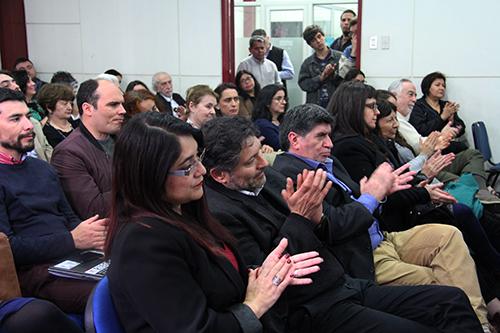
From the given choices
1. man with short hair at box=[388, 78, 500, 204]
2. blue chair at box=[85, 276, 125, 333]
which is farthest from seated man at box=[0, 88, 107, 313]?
man with short hair at box=[388, 78, 500, 204]

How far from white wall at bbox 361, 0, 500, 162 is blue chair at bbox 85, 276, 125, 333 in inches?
198

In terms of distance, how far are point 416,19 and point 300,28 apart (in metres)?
2.49

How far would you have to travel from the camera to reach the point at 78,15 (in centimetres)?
680

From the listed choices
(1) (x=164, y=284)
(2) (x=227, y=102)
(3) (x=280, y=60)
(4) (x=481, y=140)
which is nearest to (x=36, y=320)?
(1) (x=164, y=284)

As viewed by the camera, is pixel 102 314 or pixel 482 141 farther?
pixel 482 141

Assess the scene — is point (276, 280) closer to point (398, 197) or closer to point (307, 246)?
point (307, 246)

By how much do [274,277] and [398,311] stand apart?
70cm

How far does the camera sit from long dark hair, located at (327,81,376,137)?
3189mm

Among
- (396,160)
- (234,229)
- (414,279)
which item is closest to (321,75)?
(396,160)

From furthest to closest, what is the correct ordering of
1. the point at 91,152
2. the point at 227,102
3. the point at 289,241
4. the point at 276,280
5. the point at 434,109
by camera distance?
the point at 434,109 → the point at 227,102 → the point at 91,152 → the point at 289,241 → the point at 276,280

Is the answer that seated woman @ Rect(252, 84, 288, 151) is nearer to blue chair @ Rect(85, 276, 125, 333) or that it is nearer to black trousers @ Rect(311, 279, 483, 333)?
black trousers @ Rect(311, 279, 483, 333)

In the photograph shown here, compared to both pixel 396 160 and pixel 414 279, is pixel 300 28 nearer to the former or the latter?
pixel 396 160

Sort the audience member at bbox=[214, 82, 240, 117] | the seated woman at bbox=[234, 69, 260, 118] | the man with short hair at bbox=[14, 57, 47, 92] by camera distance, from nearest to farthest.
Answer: the audience member at bbox=[214, 82, 240, 117]
the seated woman at bbox=[234, 69, 260, 118]
the man with short hair at bbox=[14, 57, 47, 92]

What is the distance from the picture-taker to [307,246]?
1.87 metres
